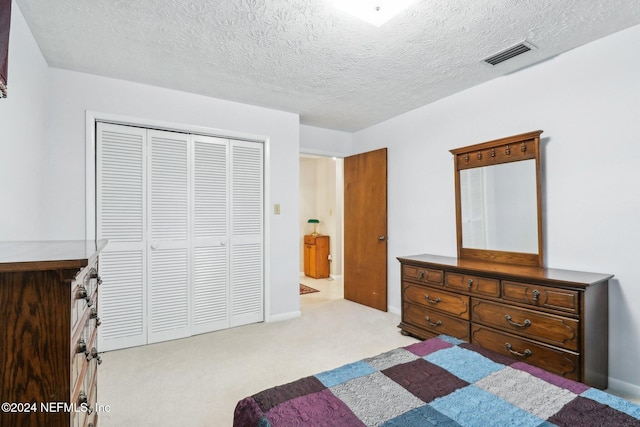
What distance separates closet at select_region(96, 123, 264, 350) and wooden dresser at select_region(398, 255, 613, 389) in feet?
6.53

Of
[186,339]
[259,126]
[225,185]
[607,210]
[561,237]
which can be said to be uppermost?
[259,126]

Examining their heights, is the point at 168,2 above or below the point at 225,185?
above

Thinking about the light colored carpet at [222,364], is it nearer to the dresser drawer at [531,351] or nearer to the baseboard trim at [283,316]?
the baseboard trim at [283,316]

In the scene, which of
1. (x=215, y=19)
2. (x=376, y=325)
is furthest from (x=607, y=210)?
(x=215, y=19)

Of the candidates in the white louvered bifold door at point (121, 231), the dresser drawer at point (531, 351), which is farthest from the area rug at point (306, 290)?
the dresser drawer at point (531, 351)

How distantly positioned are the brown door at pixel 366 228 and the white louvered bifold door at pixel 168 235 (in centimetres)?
227

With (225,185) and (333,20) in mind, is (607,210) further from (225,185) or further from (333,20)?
(225,185)

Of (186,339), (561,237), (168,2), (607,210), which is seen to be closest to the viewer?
(168,2)

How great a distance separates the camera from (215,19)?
6.72ft

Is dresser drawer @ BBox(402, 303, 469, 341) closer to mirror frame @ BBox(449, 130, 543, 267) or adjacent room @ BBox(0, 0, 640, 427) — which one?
adjacent room @ BBox(0, 0, 640, 427)

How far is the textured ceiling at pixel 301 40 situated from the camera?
195cm

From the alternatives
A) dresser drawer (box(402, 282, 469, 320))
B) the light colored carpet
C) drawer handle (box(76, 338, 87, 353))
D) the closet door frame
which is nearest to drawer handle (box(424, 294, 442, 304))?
dresser drawer (box(402, 282, 469, 320))

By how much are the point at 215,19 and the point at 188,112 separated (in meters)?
1.41

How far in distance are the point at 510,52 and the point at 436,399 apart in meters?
2.56
